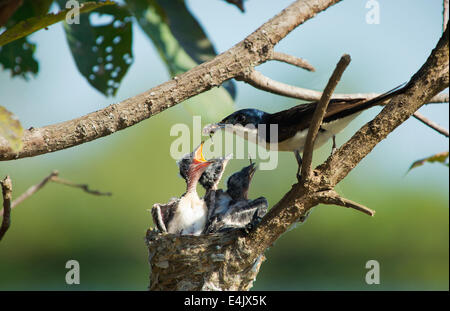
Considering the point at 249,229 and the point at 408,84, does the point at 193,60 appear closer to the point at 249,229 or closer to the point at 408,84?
the point at 249,229

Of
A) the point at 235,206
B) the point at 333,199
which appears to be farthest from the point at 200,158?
the point at 333,199

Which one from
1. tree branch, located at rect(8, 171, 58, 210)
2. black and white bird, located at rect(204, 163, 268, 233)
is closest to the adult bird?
black and white bird, located at rect(204, 163, 268, 233)

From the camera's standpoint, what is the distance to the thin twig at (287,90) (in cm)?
262

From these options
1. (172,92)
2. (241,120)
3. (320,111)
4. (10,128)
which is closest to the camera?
(10,128)

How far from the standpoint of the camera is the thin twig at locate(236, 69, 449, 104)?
8.60 ft

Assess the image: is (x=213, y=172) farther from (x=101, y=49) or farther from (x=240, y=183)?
(x=101, y=49)

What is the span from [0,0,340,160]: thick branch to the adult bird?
387 millimetres

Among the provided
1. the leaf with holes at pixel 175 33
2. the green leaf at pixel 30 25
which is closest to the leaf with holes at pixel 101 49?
the leaf with holes at pixel 175 33

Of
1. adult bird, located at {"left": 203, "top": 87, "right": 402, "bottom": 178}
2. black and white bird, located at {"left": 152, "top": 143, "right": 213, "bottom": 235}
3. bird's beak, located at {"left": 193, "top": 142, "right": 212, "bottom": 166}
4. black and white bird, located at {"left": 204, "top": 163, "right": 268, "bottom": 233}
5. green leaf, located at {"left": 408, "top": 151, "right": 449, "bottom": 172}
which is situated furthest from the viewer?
bird's beak, located at {"left": 193, "top": 142, "right": 212, "bottom": 166}

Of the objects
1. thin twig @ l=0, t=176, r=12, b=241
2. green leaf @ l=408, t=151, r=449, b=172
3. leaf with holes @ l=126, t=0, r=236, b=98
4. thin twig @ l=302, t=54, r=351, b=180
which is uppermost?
leaf with holes @ l=126, t=0, r=236, b=98

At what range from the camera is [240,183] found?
3.24m

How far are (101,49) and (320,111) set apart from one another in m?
1.74

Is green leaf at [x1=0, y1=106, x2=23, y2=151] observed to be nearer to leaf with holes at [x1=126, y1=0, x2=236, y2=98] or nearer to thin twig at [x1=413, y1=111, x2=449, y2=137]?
leaf with holes at [x1=126, y1=0, x2=236, y2=98]

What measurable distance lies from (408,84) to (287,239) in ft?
25.8
